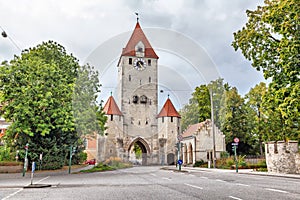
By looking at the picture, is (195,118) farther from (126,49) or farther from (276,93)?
(276,93)

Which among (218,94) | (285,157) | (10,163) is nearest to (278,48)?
(285,157)

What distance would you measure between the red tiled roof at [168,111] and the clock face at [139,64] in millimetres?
8800

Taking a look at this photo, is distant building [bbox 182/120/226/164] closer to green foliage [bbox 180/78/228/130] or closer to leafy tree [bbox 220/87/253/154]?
leafy tree [bbox 220/87/253/154]

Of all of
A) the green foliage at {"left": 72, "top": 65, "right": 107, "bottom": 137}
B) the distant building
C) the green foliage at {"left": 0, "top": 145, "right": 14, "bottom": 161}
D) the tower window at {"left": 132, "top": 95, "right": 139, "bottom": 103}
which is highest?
the tower window at {"left": 132, "top": 95, "right": 139, "bottom": 103}

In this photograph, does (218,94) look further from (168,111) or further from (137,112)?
(137,112)

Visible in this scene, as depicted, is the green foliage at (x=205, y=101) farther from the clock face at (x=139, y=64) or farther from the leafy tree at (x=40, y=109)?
the leafy tree at (x=40, y=109)

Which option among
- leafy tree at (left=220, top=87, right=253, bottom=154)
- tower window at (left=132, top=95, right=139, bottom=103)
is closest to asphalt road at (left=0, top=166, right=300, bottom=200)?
leafy tree at (left=220, top=87, right=253, bottom=154)

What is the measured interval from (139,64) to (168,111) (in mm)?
11371

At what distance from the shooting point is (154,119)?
5572 cm

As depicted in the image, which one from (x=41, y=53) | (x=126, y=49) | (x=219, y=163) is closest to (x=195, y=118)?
(x=126, y=49)

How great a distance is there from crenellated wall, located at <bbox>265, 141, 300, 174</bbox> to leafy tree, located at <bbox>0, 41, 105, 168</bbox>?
16653 millimetres

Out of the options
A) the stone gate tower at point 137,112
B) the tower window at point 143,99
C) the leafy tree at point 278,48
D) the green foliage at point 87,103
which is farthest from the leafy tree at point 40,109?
the tower window at point 143,99

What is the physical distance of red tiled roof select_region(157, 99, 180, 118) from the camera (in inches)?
2140

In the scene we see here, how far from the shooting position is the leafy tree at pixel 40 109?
79.5 feet
